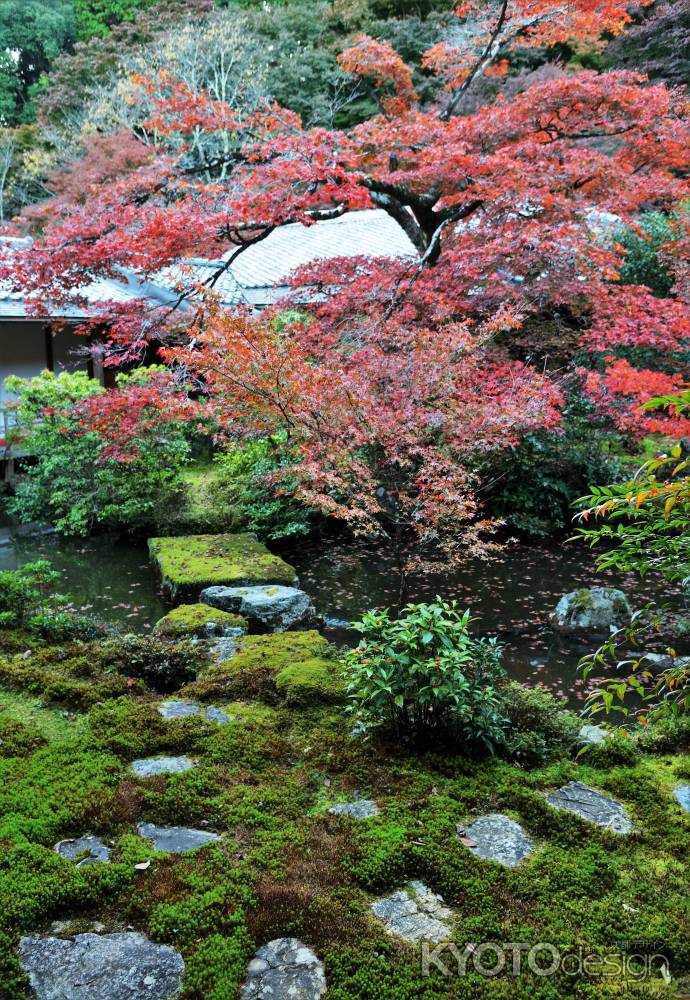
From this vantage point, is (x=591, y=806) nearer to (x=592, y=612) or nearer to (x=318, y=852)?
(x=318, y=852)

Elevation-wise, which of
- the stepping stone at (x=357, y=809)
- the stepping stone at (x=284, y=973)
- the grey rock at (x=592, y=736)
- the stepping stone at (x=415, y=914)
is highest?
the stepping stone at (x=284, y=973)

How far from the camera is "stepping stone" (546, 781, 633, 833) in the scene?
3328 mm

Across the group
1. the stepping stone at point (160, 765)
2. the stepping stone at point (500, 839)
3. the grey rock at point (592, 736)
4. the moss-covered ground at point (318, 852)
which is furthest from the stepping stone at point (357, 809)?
the grey rock at point (592, 736)

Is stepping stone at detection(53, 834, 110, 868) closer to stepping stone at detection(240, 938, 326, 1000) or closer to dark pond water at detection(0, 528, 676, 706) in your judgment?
stepping stone at detection(240, 938, 326, 1000)

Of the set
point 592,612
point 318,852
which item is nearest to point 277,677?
point 318,852

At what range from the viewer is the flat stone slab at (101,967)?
2334 mm

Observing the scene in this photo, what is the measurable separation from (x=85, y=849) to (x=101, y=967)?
61 centimetres

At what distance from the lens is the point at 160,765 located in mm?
3670

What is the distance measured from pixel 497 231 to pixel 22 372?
974cm

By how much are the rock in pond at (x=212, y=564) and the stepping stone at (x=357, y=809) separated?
4.54 metres

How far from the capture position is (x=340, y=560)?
31.0ft

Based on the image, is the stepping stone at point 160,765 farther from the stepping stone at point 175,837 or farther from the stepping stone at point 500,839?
the stepping stone at point 500,839

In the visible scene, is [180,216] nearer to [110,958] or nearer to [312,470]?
[312,470]

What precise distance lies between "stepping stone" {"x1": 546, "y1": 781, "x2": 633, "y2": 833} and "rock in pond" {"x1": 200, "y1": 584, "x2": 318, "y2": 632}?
3.86 meters
